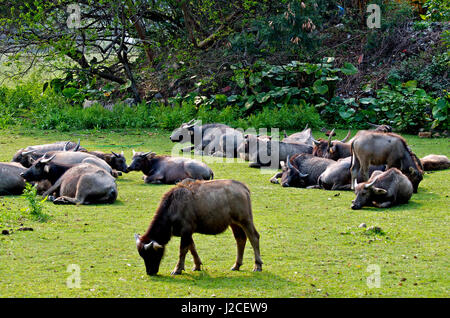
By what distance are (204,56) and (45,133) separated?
21.7 feet

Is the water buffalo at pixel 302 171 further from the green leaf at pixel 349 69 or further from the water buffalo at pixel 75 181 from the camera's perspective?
the green leaf at pixel 349 69

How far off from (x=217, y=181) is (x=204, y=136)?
9.69 meters

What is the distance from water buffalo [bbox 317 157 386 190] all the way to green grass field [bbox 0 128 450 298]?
13.8 inches

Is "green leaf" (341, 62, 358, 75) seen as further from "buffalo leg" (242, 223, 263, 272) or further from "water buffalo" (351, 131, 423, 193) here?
"buffalo leg" (242, 223, 263, 272)

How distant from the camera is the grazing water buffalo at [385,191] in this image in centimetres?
1004

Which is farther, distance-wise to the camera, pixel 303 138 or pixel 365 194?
pixel 303 138

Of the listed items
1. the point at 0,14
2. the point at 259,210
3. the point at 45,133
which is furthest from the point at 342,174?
the point at 0,14

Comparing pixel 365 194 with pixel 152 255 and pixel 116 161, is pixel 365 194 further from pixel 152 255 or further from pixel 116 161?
pixel 116 161

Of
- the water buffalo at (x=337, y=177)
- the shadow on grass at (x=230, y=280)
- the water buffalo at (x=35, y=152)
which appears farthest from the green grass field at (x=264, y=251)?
the water buffalo at (x=35, y=152)

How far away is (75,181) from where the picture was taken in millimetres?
10375

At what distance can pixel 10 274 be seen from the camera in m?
6.41

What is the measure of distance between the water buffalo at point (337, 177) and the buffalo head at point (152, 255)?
20.0 feet

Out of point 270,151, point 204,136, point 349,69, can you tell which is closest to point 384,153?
Result: point 270,151

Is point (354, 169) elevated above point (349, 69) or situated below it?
below
